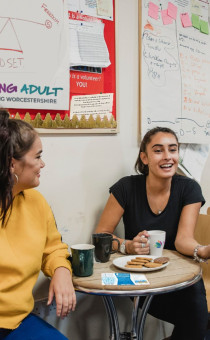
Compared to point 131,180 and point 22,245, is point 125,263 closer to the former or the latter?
point 22,245

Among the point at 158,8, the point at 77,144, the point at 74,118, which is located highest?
the point at 158,8

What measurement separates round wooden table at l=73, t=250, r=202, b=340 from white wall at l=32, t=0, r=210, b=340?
36cm

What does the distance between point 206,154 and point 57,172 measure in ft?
3.79

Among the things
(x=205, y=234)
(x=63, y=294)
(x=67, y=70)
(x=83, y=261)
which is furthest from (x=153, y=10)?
(x=63, y=294)

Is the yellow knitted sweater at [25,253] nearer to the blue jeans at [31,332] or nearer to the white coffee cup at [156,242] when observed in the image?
the blue jeans at [31,332]

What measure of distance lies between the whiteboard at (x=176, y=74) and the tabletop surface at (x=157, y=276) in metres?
0.84

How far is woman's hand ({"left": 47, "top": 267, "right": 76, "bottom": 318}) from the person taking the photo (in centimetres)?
120

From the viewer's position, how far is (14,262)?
1.19 meters

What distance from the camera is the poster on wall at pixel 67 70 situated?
158 cm

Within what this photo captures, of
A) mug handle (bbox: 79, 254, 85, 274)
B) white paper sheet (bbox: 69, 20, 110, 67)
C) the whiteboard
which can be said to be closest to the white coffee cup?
mug handle (bbox: 79, 254, 85, 274)

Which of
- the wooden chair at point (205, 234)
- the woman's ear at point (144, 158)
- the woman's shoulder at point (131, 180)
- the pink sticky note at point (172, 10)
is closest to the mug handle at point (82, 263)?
the woman's shoulder at point (131, 180)

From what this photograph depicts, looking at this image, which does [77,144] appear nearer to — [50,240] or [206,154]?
[50,240]

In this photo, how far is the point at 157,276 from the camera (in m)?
1.32

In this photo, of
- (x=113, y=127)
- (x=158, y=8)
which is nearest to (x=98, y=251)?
(x=113, y=127)
